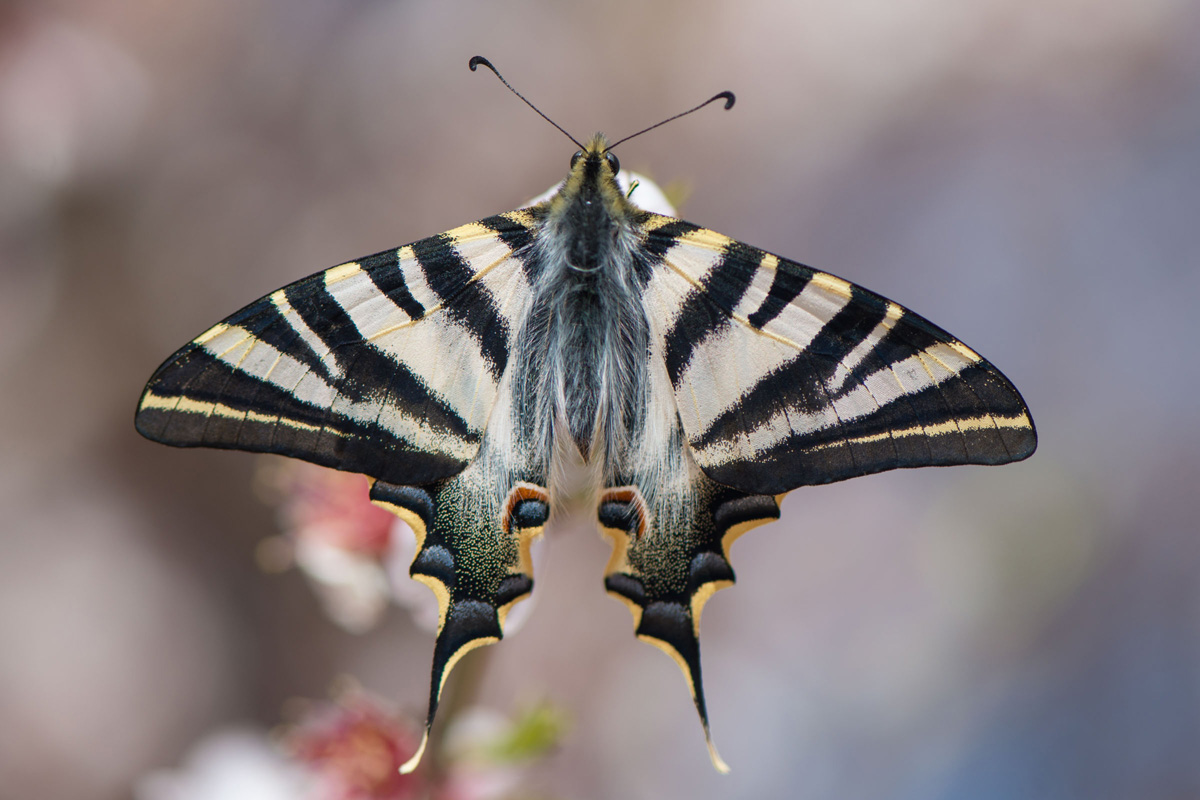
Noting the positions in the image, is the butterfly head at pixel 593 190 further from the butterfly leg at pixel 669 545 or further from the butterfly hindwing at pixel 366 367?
the butterfly leg at pixel 669 545

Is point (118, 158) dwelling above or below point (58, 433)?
above

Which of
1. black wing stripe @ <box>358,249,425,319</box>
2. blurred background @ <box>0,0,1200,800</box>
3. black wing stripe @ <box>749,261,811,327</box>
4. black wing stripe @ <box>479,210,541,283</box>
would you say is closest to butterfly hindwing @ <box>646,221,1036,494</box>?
black wing stripe @ <box>749,261,811,327</box>

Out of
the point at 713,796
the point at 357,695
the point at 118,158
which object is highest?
the point at 118,158

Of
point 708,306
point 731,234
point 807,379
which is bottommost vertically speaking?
point 807,379

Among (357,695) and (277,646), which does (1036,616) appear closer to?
(357,695)

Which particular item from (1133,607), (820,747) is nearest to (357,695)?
(820,747)

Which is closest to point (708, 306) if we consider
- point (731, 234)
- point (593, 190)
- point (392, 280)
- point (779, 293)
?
point (779, 293)

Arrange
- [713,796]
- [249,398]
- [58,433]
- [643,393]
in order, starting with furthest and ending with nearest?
[713,796] < [58,433] < [643,393] < [249,398]

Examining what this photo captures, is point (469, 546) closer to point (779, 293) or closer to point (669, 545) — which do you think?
point (669, 545)
